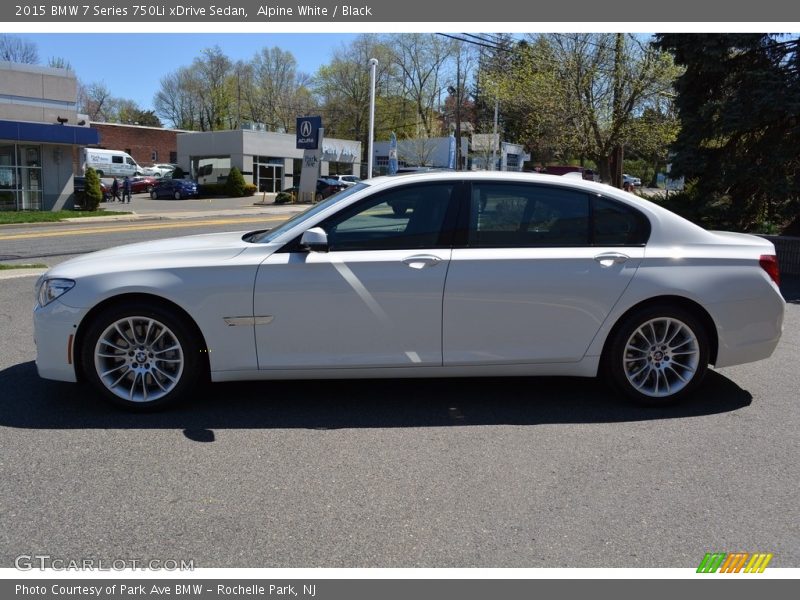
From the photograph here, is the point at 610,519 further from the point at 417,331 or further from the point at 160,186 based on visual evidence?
the point at 160,186

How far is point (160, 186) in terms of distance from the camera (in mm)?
46281

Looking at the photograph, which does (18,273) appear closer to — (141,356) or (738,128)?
(141,356)

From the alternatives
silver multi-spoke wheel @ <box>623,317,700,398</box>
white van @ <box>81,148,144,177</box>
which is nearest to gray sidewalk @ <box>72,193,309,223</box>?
white van @ <box>81,148,144,177</box>

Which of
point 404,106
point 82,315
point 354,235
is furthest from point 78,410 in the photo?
point 404,106

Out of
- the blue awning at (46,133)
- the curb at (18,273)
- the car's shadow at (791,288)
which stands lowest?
the curb at (18,273)

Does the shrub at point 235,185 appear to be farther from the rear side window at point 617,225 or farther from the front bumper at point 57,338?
the rear side window at point 617,225

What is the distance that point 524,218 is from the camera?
505 cm

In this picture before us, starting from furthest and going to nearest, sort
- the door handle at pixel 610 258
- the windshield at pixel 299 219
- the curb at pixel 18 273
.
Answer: the curb at pixel 18 273, the windshield at pixel 299 219, the door handle at pixel 610 258

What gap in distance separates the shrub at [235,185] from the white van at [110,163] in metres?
7.37

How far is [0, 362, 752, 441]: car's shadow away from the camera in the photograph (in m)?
4.78

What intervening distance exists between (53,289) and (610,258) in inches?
150

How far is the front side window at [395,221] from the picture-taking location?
493cm

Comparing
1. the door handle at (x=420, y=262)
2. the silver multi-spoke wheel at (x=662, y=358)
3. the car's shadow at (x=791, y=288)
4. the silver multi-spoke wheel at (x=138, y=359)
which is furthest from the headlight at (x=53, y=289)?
the car's shadow at (x=791, y=288)

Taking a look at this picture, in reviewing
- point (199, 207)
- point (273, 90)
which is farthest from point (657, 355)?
point (273, 90)
